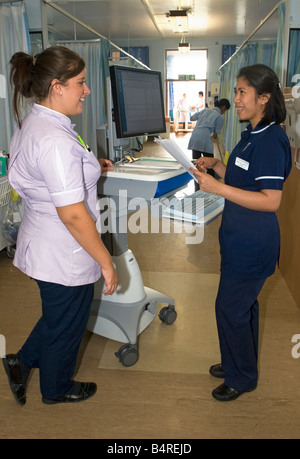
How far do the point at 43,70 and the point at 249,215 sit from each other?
0.87 m

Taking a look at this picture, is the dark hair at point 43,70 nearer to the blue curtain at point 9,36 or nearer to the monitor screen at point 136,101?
the monitor screen at point 136,101

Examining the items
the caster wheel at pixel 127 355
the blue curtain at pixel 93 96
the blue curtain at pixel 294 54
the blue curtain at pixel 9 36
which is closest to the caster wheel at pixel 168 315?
the caster wheel at pixel 127 355

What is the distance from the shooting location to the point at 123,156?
214 centimetres

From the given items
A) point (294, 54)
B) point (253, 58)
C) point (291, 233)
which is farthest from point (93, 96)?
point (291, 233)

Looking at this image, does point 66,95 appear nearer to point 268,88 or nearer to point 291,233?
point 268,88

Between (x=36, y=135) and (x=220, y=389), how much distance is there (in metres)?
1.27

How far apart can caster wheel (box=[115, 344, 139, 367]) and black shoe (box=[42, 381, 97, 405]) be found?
8.7 inches

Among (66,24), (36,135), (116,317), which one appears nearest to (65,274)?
(36,135)

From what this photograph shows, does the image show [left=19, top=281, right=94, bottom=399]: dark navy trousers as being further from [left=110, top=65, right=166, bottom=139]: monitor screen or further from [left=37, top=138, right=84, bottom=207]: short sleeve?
[left=110, top=65, right=166, bottom=139]: monitor screen

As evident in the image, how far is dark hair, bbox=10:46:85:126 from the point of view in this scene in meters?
1.36

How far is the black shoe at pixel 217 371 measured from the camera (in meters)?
1.94

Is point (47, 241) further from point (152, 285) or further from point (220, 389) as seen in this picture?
point (152, 285)

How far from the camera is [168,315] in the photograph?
7.84 ft

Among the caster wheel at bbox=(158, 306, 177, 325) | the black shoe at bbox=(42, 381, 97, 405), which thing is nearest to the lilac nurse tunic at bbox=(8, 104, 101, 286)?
the black shoe at bbox=(42, 381, 97, 405)
